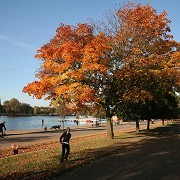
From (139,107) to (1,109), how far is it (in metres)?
168

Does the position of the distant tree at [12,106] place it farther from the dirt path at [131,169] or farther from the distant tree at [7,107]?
the dirt path at [131,169]

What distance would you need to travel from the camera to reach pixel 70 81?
2528cm

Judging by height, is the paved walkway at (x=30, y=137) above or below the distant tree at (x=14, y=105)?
below

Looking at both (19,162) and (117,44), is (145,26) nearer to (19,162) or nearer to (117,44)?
(117,44)

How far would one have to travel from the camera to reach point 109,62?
2614cm

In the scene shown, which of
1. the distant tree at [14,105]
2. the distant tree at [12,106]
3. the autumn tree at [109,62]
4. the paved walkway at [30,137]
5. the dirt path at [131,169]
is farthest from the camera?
the distant tree at [12,106]

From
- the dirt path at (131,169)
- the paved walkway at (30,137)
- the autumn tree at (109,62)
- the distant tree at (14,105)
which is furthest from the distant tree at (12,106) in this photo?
the dirt path at (131,169)

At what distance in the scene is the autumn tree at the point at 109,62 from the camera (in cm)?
2462

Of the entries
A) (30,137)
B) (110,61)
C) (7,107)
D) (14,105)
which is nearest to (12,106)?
(14,105)

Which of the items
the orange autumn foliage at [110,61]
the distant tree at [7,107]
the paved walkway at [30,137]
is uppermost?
the distant tree at [7,107]

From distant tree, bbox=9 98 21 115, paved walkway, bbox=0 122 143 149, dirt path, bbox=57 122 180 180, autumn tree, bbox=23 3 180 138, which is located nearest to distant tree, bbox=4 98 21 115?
distant tree, bbox=9 98 21 115

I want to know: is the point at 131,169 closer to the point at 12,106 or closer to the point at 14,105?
the point at 14,105

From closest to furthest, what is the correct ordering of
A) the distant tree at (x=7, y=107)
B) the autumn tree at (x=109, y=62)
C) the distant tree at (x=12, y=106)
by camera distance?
the autumn tree at (x=109, y=62) → the distant tree at (x=12, y=106) → the distant tree at (x=7, y=107)

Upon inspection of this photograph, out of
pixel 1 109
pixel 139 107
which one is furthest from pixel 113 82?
pixel 1 109
